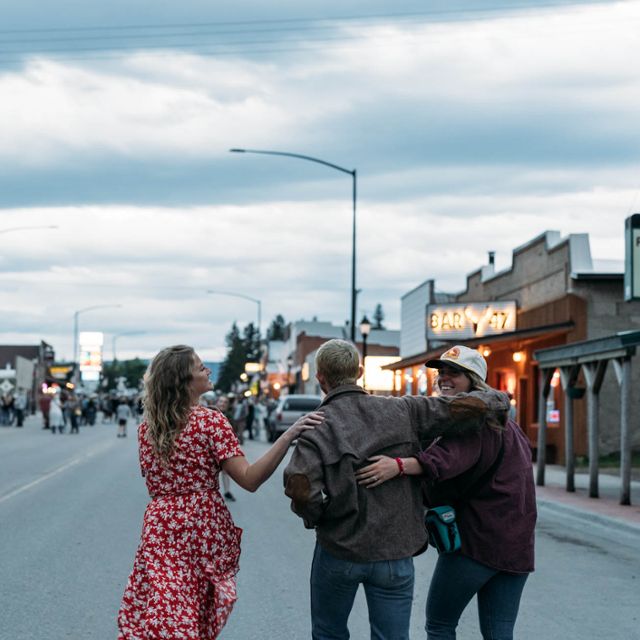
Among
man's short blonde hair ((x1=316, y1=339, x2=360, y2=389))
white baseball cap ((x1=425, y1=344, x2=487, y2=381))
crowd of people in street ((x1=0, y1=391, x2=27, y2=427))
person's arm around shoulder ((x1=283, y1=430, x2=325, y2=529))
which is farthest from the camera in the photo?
crowd of people in street ((x1=0, y1=391, x2=27, y2=427))

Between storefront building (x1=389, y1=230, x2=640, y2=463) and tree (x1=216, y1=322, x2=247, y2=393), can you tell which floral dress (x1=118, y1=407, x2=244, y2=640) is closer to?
storefront building (x1=389, y1=230, x2=640, y2=463)

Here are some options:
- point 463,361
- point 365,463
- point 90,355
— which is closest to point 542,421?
point 463,361

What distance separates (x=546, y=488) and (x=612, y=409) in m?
7.91

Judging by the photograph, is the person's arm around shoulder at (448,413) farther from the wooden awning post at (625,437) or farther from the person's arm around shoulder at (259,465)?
the wooden awning post at (625,437)

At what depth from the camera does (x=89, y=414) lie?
6531 centimetres

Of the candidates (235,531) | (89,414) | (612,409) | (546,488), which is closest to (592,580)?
(235,531)

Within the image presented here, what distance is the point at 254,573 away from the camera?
10.4 metres

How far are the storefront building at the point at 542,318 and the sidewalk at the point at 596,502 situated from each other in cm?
488

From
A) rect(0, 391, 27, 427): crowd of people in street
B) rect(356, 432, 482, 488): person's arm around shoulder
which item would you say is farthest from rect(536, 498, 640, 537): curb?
rect(0, 391, 27, 427): crowd of people in street

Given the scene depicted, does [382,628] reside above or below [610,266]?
below

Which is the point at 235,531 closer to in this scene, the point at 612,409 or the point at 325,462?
the point at 325,462

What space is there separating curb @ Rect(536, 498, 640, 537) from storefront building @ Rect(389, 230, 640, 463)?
29.9 feet

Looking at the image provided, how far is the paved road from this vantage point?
8.17m

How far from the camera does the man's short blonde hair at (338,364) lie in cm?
466
